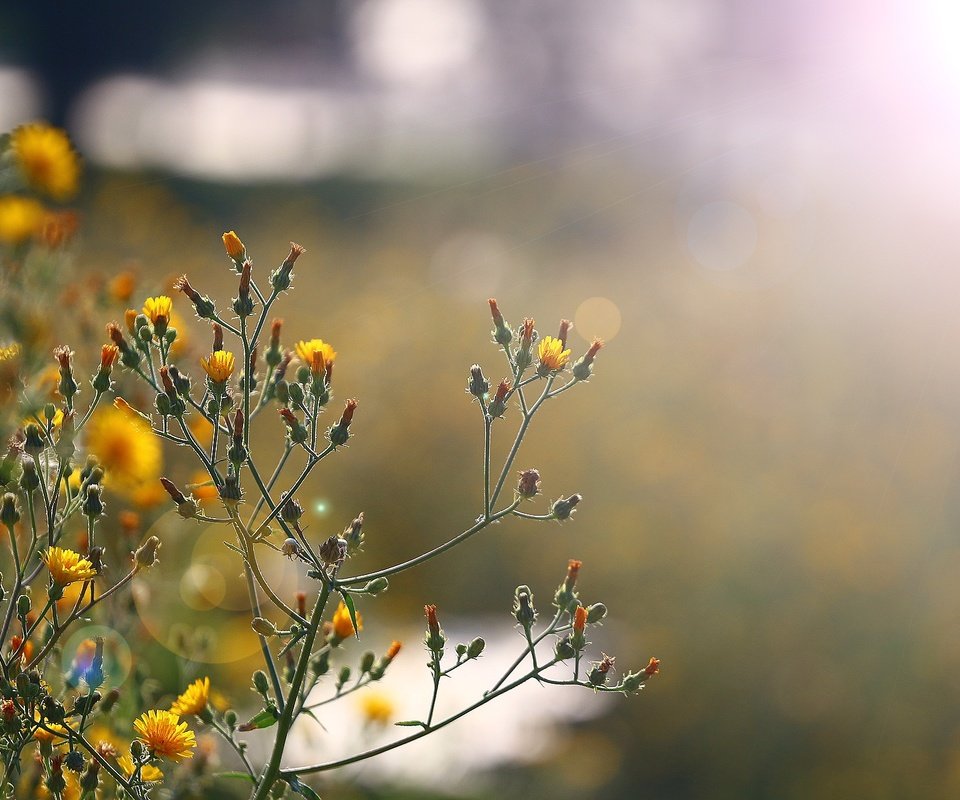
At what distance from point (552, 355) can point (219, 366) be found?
618 millimetres

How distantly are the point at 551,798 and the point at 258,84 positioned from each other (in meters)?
34.3

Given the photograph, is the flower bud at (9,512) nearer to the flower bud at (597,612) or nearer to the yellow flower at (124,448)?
the yellow flower at (124,448)

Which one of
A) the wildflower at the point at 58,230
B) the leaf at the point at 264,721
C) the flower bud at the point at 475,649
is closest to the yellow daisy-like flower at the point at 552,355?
the flower bud at the point at 475,649

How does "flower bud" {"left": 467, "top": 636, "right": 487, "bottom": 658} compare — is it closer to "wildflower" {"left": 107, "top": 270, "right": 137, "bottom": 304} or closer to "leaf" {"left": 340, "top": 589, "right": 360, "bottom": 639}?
"leaf" {"left": 340, "top": 589, "right": 360, "bottom": 639}

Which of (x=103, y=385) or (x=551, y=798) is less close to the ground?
(x=551, y=798)

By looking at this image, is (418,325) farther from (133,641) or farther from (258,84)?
(258,84)

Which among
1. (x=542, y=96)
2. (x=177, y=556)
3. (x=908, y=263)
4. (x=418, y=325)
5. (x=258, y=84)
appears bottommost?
(x=177, y=556)

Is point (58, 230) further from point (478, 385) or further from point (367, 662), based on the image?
point (367, 662)

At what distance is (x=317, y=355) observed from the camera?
1.66 metres

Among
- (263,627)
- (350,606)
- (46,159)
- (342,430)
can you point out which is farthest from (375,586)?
(46,159)

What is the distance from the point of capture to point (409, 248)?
11.0 metres

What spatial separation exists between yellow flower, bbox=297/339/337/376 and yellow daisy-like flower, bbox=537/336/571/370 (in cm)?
40

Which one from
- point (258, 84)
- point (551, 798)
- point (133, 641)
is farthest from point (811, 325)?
point (258, 84)

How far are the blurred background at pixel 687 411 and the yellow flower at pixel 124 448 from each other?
0.34 m
